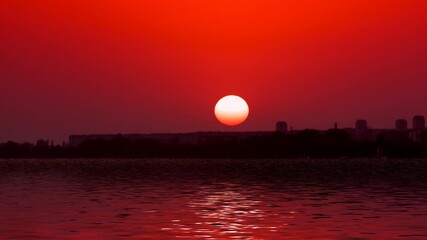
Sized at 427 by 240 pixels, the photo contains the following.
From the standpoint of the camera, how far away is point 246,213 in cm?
6688

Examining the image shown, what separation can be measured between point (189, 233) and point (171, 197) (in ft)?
118

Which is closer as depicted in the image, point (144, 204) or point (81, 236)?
point (81, 236)

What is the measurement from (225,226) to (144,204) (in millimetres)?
21702

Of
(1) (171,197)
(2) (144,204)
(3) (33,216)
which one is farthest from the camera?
(1) (171,197)

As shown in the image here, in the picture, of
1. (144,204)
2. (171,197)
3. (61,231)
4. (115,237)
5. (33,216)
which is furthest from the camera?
(171,197)

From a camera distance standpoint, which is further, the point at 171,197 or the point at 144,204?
the point at 171,197

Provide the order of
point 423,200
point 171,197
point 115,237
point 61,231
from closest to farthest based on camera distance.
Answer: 1. point 115,237
2. point 61,231
3. point 423,200
4. point 171,197


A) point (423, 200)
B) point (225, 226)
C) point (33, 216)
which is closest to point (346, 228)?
point (225, 226)

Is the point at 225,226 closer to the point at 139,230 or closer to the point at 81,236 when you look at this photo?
the point at 139,230

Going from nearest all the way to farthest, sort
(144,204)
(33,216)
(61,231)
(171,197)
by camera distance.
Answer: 1. (61,231)
2. (33,216)
3. (144,204)
4. (171,197)

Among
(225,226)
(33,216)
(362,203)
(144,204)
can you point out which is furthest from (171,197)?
(225,226)

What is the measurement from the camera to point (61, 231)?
2120 inches

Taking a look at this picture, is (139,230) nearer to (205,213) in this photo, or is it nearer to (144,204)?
(205,213)

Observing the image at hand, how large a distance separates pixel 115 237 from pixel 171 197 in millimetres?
38037
